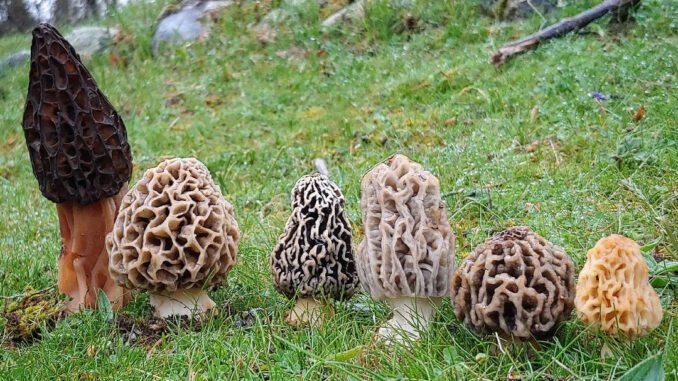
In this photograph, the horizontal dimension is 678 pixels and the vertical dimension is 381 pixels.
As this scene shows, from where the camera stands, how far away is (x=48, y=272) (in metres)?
4.85

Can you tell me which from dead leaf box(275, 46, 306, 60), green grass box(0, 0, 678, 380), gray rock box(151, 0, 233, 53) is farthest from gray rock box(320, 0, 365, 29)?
gray rock box(151, 0, 233, 53)

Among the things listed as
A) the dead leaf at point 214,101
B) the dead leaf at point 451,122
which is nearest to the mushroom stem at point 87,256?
the dead leaf at point 451,122

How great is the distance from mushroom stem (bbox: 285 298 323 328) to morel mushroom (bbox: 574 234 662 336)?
4.36ft

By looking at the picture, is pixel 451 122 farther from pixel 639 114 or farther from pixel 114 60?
pixel 114 60

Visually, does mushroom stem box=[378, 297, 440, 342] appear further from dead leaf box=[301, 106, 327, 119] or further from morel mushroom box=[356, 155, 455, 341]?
dead leaf box=[301, 106, 327, 119]

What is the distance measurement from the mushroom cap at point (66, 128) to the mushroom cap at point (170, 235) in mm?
367

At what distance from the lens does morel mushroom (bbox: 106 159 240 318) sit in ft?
11.9

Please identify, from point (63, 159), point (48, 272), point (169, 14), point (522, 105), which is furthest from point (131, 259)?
point (169, 14)

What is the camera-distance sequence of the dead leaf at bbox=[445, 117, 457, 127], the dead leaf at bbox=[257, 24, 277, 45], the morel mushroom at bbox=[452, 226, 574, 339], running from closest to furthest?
the morel mushroom at bbox=[452, 226, 574, 339], the dead leaf at bbox=[445, 117, 457, 127], the dead leaf at bbox=[257, 24, 277, 45]

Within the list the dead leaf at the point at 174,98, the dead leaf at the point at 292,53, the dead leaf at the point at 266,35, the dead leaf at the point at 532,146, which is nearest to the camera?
the dead leaf at the point at 532,146

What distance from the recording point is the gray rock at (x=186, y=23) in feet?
41.3

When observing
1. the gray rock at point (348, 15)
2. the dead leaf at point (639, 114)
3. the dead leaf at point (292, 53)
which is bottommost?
the dead leaf at point (292, 53)

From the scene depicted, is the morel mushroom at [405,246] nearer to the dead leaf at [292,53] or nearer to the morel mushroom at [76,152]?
the morel mushroom at [76,152]

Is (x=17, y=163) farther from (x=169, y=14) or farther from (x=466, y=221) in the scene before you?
(x=466, y=221)
